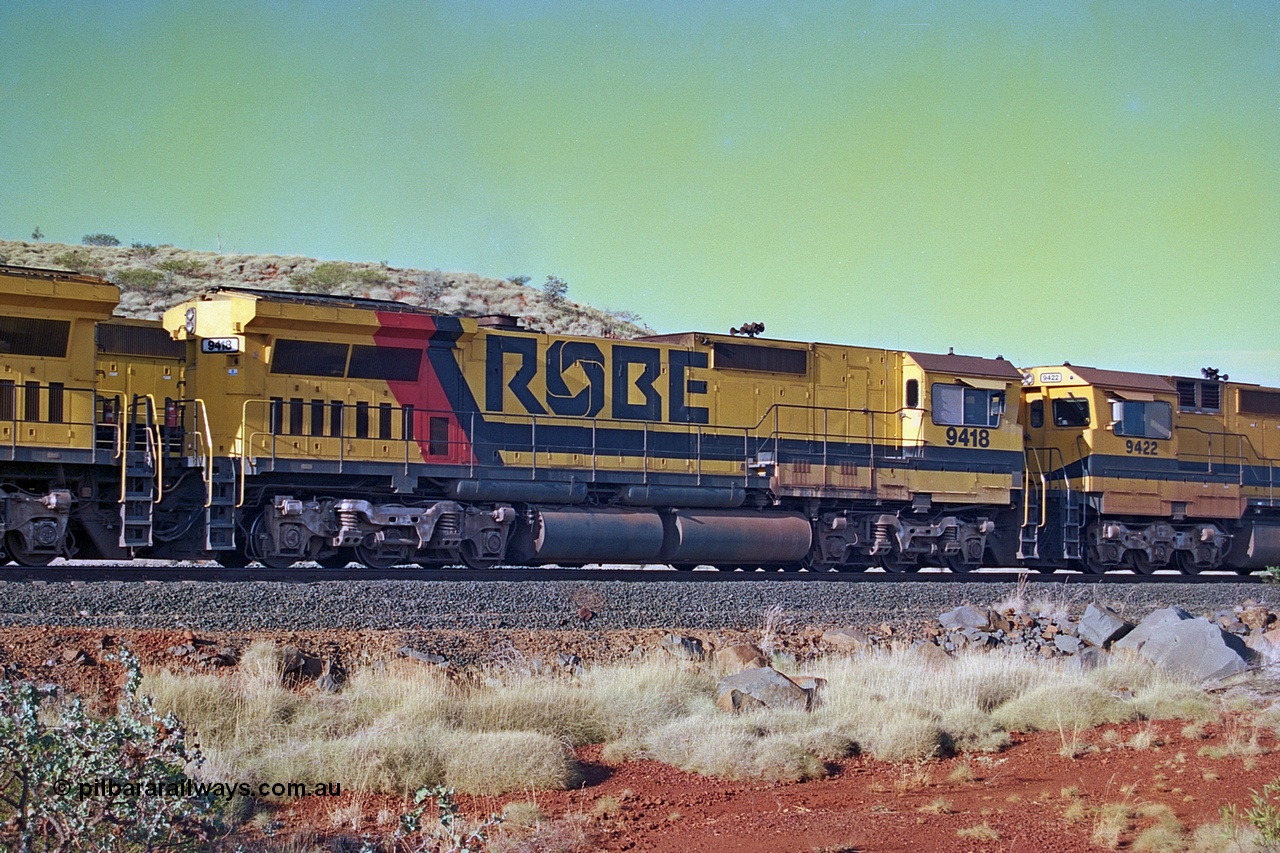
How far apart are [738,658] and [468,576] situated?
15.4ft

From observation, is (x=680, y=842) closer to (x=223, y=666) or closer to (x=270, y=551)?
(x=223, y=666)

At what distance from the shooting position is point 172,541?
51.5ft

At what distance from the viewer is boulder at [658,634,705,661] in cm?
1268

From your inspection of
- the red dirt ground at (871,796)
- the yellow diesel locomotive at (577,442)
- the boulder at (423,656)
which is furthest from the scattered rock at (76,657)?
the yellow diesel locomotive at (577,442)

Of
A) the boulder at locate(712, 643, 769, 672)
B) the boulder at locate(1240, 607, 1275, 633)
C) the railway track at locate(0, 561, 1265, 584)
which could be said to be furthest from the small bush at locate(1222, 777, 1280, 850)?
the boulder at locate(1240, 607, 1275, 633)

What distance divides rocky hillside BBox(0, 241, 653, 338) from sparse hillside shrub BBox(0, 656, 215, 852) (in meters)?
37.7

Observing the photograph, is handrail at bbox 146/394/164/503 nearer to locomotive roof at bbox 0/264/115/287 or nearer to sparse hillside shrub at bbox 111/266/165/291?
locomotive roof at bbox 0/264/115/287

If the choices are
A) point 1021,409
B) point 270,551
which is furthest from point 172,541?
point 1021,409

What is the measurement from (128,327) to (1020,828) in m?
12.7

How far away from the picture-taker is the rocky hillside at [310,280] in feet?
148

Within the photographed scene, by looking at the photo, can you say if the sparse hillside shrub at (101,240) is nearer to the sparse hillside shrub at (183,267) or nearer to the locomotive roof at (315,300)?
the sparse hillside shrub at (183,267)

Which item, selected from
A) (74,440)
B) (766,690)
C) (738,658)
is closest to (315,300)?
(74,440)

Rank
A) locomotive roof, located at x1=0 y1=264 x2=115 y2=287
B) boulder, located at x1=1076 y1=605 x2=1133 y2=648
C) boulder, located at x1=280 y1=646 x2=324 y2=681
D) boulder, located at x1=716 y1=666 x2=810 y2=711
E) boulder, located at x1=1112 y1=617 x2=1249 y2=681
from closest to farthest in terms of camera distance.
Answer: boulder, located at x1=280 y1=646 x2=324 y2=681
boulder, located at x1=716 y1=666 x2=810 y2=711
boulder, located at x1=1112 y1=617 x2=1249 y2=681
boulder, located at x1=1076 y1=605 x2=1133 y2=648
locomotive roof, located at x1=0 y1=264 x2=115 y2=287

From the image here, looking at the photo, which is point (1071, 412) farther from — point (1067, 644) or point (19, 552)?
point (19, 552)
